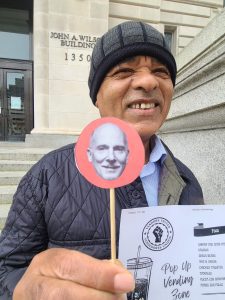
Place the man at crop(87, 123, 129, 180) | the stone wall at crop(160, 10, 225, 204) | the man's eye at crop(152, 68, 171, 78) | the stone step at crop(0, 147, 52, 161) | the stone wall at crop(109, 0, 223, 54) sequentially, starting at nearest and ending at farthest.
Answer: the man at crop(87, 123, 129, 180) < the man's eye at crop(152, 68, 171, 78) < the stone wall at crop(160, 10, 225, 204) < the stone step at crop(0, 147, 52, 161) < the stone wall at crop(109, 0, 223, 54)

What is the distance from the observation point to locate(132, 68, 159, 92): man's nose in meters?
0.99

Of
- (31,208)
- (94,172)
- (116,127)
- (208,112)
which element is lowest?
(31,208)

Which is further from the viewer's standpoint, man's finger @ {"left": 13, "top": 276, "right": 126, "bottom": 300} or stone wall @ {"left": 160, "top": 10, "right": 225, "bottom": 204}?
stone wall @ {"left": 160, "top": 10, "right": 225, "bottom": 204}

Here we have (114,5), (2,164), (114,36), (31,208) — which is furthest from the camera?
(114,5)

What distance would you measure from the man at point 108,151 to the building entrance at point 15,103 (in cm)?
829

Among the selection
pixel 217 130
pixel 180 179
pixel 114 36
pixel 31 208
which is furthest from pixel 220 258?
pixel 217 130

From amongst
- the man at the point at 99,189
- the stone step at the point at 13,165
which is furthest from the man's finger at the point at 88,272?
the stone step at the point at 13,165

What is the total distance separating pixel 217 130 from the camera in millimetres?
2172

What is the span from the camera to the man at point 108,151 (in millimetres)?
749

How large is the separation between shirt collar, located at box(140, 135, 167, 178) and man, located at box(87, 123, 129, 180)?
0.36 m

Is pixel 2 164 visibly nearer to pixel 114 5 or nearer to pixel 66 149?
pixel 66 149

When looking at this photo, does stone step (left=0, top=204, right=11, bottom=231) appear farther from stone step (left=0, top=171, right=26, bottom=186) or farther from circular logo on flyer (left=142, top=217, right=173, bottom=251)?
circular logo on flyer (left=142, top=217, right=173, bottom=251)

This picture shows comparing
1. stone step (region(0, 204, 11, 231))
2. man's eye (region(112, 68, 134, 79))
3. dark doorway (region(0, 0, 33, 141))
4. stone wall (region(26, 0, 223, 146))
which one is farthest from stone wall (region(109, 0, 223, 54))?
man's eye (region(112, 68, 134, 79))

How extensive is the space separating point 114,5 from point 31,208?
8.52 meters
